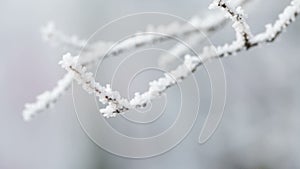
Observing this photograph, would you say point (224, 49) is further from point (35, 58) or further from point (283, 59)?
point (35, 58)

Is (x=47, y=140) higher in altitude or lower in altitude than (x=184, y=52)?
higher

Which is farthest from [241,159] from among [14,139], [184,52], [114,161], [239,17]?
[14,139]

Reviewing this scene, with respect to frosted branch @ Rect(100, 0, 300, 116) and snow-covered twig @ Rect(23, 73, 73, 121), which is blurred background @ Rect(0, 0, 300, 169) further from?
snow-covered twig @ Rect(23, 73, 73, 121)

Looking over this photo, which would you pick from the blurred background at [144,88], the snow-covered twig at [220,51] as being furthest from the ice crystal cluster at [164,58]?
the blurred background at [144,88]

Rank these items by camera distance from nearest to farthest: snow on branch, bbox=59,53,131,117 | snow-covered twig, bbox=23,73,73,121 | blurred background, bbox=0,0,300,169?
snow on branch, bbox=59,53,131,117 < snow-covered twig, bbox=23,73,73,121 < blurred background, bbox=0,0,300,169

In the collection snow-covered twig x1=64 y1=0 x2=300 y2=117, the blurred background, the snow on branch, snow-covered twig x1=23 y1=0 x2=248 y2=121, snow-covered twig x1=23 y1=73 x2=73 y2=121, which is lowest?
the snow on branch

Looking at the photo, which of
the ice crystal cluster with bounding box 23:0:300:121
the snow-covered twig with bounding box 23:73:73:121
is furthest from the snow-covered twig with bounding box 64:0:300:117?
the snow-covered twig with bounding box 23:73:73:121

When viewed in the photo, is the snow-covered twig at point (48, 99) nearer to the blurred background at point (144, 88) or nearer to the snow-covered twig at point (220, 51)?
the snow-covered twig at point (220, 51)
